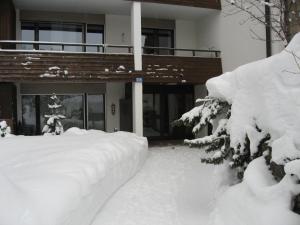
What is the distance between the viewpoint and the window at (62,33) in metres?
14.6

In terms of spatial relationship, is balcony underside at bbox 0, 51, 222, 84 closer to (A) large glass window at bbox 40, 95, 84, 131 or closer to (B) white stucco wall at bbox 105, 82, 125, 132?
(B) white stucco wall at bbox 105, 82, 125, 132

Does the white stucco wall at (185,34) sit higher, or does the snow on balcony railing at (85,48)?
the white stucco wall at (185,34)

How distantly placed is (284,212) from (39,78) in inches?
387

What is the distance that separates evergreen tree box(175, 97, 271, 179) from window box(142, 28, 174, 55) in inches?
391

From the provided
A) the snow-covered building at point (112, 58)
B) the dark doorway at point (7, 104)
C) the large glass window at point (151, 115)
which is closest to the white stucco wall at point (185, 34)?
the snow-covered building at point (112, 58)

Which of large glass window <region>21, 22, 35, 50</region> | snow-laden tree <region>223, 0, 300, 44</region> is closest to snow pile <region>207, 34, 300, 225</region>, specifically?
snow-laden tree <region>223, 0, 300, 44</region>

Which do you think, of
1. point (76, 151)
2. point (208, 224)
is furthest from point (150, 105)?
point (208, 224)

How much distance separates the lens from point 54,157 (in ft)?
21.8

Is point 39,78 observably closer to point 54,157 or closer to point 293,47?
point 54,157

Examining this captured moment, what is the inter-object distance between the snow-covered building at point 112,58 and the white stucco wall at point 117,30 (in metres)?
0.04

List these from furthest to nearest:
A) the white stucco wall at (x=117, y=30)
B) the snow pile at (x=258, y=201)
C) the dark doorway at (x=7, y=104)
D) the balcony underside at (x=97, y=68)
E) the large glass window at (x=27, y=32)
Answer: the white stucco wall at (x=117, y=30), the large glass window at (x=27, y=32), the dark doorway at (x=7, y=104), the balcony underside at (x=97, y=68), the snow pile at (x=258, y=201)

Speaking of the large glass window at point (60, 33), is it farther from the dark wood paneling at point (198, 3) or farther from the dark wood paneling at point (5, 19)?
the dark wood paneling at point (198, 3)

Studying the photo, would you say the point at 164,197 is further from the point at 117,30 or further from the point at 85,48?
the point at 117,30

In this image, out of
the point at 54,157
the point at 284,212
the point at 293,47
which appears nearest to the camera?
the point at 284,212
